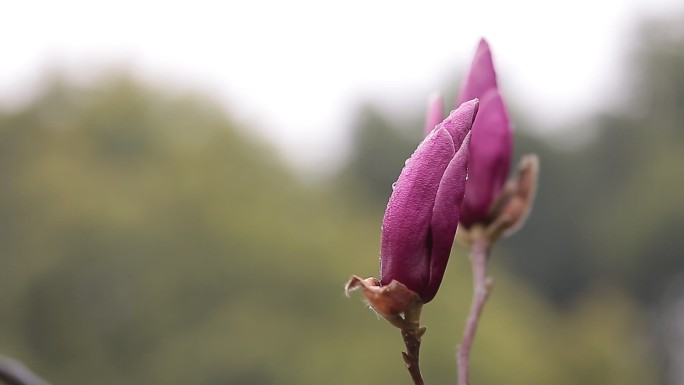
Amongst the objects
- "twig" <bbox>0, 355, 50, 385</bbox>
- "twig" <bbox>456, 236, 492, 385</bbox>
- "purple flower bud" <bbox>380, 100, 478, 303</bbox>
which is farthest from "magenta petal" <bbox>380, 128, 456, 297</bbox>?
"twig" <bbox>0, 355, 50, 385</bbox>

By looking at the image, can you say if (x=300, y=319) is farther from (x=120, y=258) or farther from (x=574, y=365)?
(x=574, y=365)

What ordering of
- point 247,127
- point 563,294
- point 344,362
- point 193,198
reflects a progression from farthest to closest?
point 563,294, point 247,127, point 193,198, point 344,362

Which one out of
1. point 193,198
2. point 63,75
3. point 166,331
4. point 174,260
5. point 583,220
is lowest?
point 166,331

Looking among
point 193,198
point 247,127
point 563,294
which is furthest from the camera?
point 563,294

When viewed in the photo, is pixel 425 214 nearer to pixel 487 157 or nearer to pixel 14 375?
pixel 487 157

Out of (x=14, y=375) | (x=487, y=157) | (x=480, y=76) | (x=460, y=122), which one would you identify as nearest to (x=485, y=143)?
(x=487, y=157)

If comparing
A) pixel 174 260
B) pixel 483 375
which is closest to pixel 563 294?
pixel 483 375

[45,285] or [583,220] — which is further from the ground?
[583,220]
